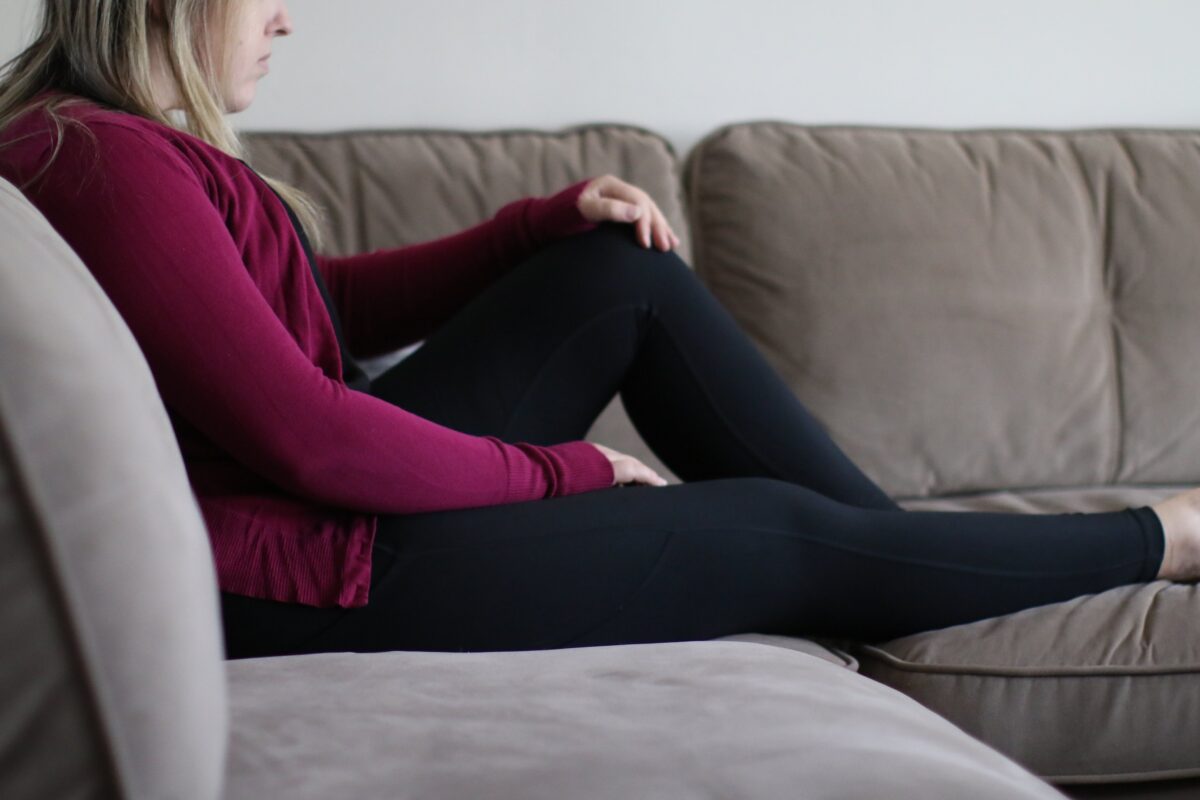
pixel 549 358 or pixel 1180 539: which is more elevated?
pixel 549 358

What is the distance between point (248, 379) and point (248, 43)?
0.40 metres

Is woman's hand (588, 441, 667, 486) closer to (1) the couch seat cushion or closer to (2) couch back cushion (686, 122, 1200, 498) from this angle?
(1) the couch seat cushion

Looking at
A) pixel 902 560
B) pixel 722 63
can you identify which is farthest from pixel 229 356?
pixel 722 63

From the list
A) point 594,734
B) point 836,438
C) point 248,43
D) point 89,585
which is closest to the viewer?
point 89,585

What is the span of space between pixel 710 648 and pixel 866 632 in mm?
369

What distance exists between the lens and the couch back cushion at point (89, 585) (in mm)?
358

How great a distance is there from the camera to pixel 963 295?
1612 millimetres

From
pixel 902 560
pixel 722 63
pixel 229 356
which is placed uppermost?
pixel 722 63

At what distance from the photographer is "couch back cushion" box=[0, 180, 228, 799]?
0.36 meters

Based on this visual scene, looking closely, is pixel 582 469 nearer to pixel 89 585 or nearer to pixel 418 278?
pixel 418 278

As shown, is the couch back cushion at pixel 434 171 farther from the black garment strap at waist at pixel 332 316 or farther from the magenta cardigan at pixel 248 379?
the magenta cardigan at pixel 248 379

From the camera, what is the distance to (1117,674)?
1.01 metres

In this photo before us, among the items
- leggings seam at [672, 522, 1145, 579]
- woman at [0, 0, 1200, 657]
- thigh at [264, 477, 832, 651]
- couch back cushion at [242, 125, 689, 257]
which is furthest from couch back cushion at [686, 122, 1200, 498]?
thigh at [264, 477, 832, 651]

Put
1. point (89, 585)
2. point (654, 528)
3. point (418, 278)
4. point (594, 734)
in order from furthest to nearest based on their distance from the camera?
point (418, 278), point (654, 528), point (594, 734), point (89, 585)
